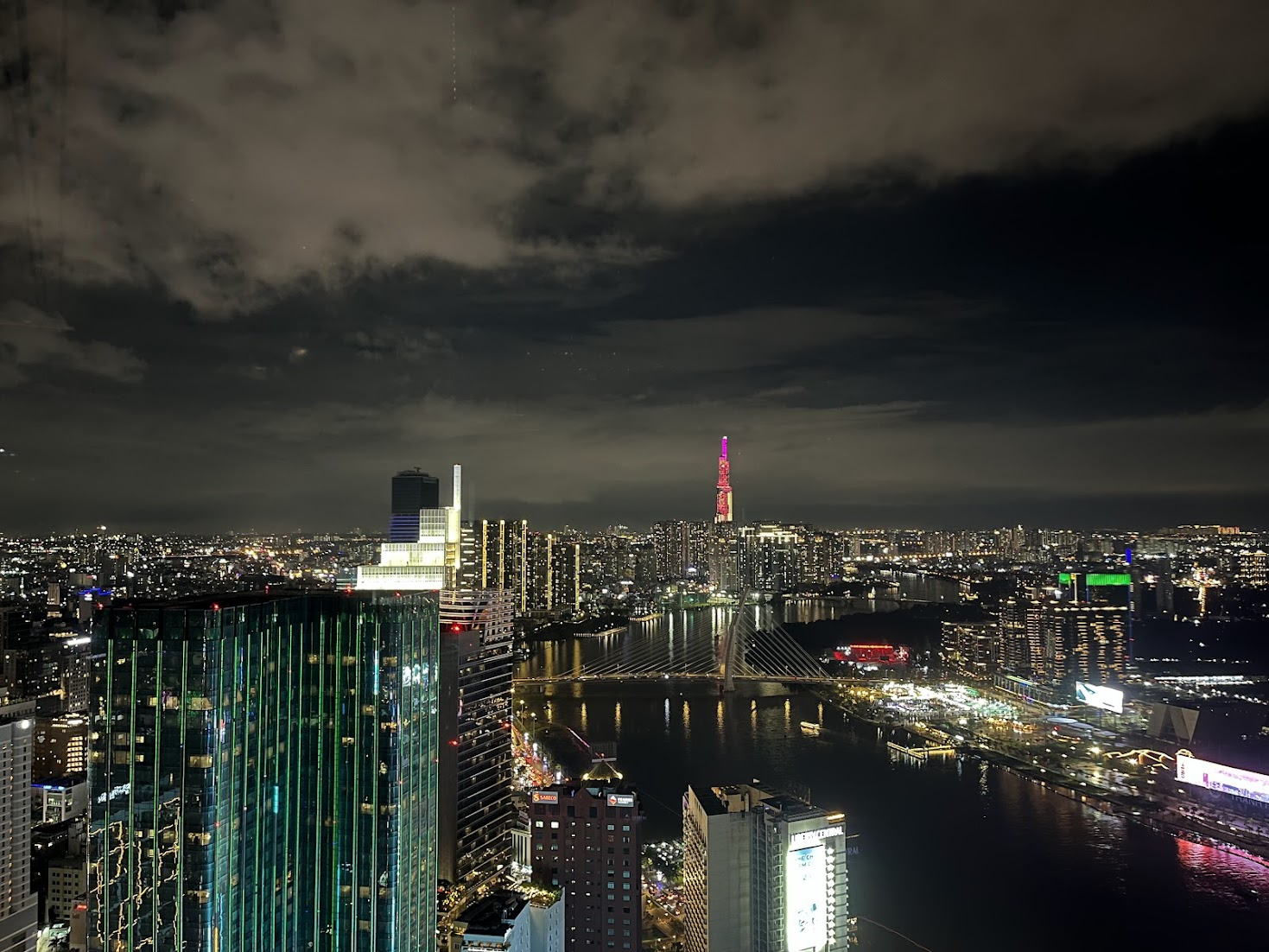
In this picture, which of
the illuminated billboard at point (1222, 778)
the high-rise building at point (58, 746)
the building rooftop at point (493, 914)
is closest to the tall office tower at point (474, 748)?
the building rooftop at point (493, 914)

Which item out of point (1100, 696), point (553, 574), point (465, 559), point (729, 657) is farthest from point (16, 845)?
point (553, 574)

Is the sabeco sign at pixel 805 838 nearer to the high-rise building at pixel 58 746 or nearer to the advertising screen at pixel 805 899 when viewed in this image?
the advertising screen at pixel 805 899

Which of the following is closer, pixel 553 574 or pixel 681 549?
pixel 553 574

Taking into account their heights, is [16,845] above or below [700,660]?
above

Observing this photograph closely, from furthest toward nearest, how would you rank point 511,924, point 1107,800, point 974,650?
point 974,650, point 1107,800, point 511,924

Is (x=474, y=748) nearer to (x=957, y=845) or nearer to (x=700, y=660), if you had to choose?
(x=957, y=845)

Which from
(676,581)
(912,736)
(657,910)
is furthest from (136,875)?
(676,581)

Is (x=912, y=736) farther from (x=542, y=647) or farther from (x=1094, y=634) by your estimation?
(x=542, y=647)
